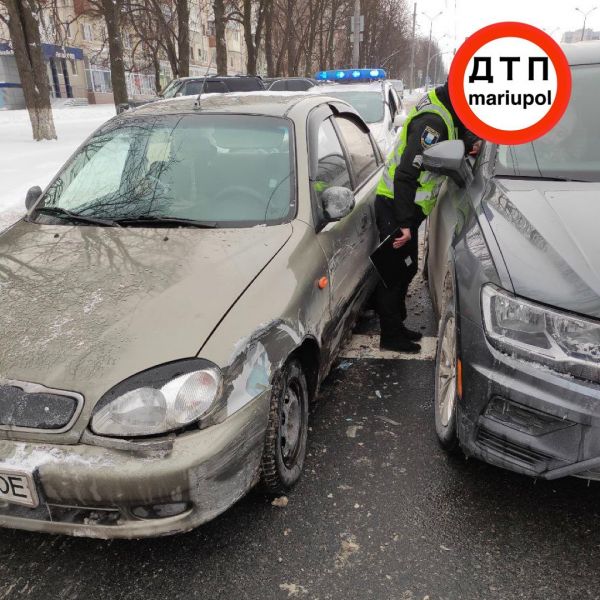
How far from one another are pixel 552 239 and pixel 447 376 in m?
0.89

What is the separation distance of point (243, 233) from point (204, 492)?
1.22m

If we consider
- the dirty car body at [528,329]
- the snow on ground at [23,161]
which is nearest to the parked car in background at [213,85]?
the snow on ground at [23,161]

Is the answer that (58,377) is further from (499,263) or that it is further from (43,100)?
(43,100)

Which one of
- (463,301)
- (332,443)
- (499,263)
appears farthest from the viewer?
(332,443)

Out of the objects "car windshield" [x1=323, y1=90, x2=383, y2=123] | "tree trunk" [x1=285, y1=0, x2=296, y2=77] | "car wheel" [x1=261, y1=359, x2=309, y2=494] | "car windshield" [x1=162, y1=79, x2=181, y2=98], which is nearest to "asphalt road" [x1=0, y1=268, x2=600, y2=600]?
"car wheel" [x1=261, y1=359, x2=309, y2=494]

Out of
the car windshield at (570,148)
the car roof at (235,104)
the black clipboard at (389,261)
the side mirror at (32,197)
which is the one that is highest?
the car roof at (235,104)

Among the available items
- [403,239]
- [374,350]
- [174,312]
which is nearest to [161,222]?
[174,312]

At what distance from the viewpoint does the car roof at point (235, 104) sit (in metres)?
3.27

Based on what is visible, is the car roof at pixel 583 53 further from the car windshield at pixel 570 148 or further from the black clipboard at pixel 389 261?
the black clipboard at pixel 389 261

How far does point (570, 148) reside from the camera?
2938 mm

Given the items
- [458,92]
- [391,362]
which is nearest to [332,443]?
[391,362]

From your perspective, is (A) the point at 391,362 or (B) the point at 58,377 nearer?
(B) the point at 58,377

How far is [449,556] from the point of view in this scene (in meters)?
2.15

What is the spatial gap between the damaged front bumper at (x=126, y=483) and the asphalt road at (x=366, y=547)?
310 millimetres
